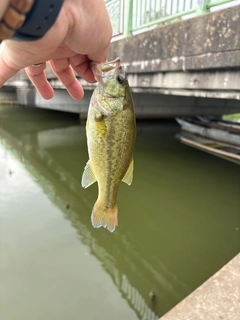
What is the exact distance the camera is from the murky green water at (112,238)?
3484 mm

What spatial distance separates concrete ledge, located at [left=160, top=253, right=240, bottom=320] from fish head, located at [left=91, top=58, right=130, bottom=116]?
164 cm

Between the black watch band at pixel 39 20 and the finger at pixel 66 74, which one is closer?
the black watch band at pixel 39 20

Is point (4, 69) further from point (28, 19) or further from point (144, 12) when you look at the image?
point (144, 12)

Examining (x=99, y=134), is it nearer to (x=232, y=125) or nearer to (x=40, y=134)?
(x=232, y=125)

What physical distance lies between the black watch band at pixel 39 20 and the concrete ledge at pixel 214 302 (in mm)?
2176

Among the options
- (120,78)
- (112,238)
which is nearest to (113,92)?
(120,78)

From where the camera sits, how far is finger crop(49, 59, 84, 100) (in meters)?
1.66

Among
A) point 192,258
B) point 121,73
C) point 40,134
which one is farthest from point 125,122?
point 40,134

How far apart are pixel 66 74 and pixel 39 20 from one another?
2.71 feet

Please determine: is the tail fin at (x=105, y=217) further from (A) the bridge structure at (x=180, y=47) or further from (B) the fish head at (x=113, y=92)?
(A) the bridge structure at (x=180, y=47)

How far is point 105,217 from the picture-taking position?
193cm

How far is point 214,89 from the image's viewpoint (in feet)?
13.6

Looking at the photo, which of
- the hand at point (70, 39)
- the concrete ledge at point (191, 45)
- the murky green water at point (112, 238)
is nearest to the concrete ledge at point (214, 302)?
the murky green water at point (112, 238)

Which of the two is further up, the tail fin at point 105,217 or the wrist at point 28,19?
the wrist at point 28,19
